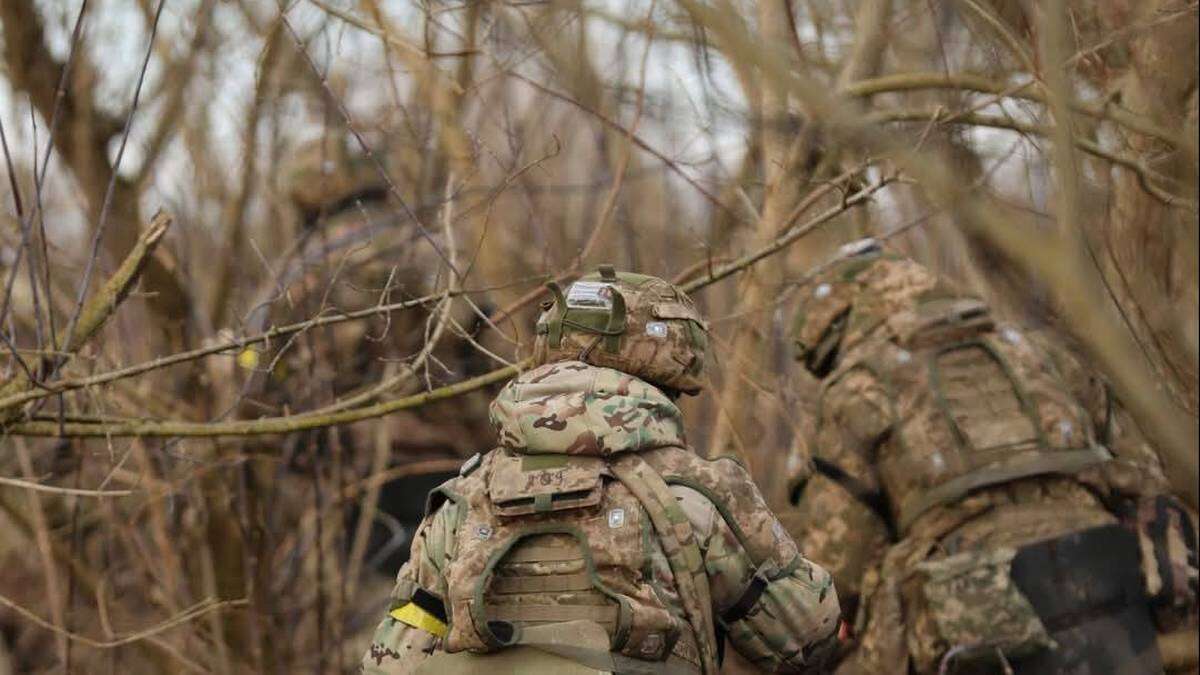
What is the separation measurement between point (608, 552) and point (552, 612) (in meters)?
0.17

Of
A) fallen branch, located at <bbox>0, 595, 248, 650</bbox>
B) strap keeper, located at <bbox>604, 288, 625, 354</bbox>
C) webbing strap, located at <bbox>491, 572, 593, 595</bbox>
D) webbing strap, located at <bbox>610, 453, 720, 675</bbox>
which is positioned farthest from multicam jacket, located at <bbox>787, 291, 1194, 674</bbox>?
fallen branch, located at <bbox>0, 595, 248, 650</bbox>

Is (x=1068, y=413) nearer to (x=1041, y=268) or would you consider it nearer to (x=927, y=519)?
(x=927, y=519)

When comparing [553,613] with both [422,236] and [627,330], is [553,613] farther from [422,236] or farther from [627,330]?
[422,236]

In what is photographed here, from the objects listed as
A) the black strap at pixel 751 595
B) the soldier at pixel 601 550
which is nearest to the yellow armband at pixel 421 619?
the soldier at pixel 601 550

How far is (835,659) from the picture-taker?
4309mm

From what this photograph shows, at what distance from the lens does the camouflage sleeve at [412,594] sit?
2943 mm

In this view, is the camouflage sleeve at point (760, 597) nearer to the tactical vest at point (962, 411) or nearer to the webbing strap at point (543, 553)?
the webbing strap at point (543, 553)

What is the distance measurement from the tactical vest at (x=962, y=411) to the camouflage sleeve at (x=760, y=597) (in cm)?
116

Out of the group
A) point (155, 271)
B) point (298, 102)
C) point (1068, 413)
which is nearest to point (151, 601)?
point (155, 271)

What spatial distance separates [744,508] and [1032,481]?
1.37 metres

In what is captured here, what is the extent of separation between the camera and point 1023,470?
152 inches

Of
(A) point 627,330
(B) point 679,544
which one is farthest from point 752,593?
(A) point 627,330

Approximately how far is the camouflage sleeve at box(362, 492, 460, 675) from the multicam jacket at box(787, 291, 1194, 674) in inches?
60.8

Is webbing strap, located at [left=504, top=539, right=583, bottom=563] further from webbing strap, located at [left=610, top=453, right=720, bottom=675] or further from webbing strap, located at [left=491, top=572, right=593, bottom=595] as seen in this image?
webbing strap, located at [left=610, top=453, right=720, bottom=675]
